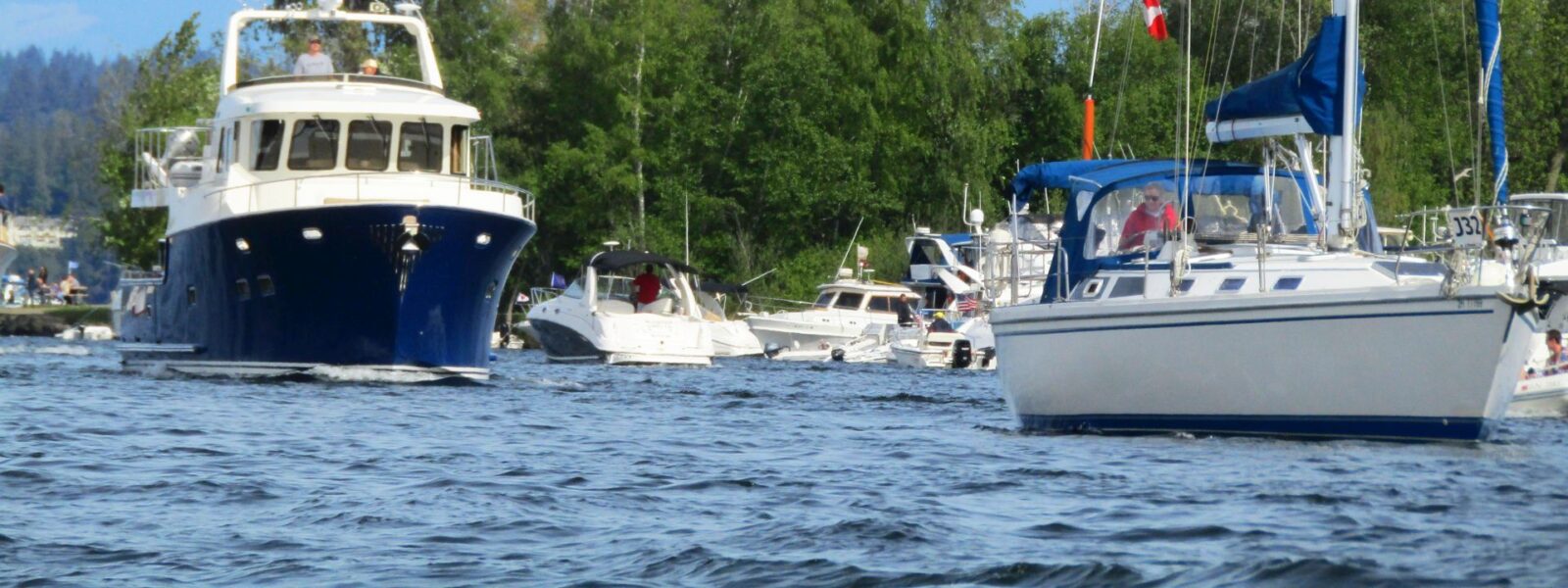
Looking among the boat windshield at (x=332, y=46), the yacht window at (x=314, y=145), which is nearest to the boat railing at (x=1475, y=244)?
the yacht window at (x=314, y=145)

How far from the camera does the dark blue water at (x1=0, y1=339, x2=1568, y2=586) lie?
8.86m

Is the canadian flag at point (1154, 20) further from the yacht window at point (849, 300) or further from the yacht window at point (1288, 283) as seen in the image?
the yacht window at point (1288, 283)

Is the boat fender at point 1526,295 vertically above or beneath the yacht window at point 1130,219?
beneath

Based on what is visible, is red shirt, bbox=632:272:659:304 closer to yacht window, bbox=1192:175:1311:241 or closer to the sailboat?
the sailboat

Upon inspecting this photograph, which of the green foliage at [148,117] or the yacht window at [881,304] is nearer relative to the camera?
the yacht window at [881,304]

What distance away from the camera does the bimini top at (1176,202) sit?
687 inches

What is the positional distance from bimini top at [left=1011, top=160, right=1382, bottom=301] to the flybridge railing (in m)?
8.62

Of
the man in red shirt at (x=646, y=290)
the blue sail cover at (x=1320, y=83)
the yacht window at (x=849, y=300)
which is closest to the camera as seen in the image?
the blue sail cover at (x=1320, y=83)

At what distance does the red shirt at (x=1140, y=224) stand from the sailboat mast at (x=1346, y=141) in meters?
1.26

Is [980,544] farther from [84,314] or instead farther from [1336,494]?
[84,314]

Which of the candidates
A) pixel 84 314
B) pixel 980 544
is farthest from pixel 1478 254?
pixel 84 314

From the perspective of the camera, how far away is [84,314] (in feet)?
206

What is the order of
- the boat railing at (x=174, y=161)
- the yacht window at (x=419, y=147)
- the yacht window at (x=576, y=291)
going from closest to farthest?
the yacht window at (x=419, y=147), the boat railing at (x=174, y=161), the yacht window at (x=576, y=291)

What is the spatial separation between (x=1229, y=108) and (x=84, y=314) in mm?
50839
